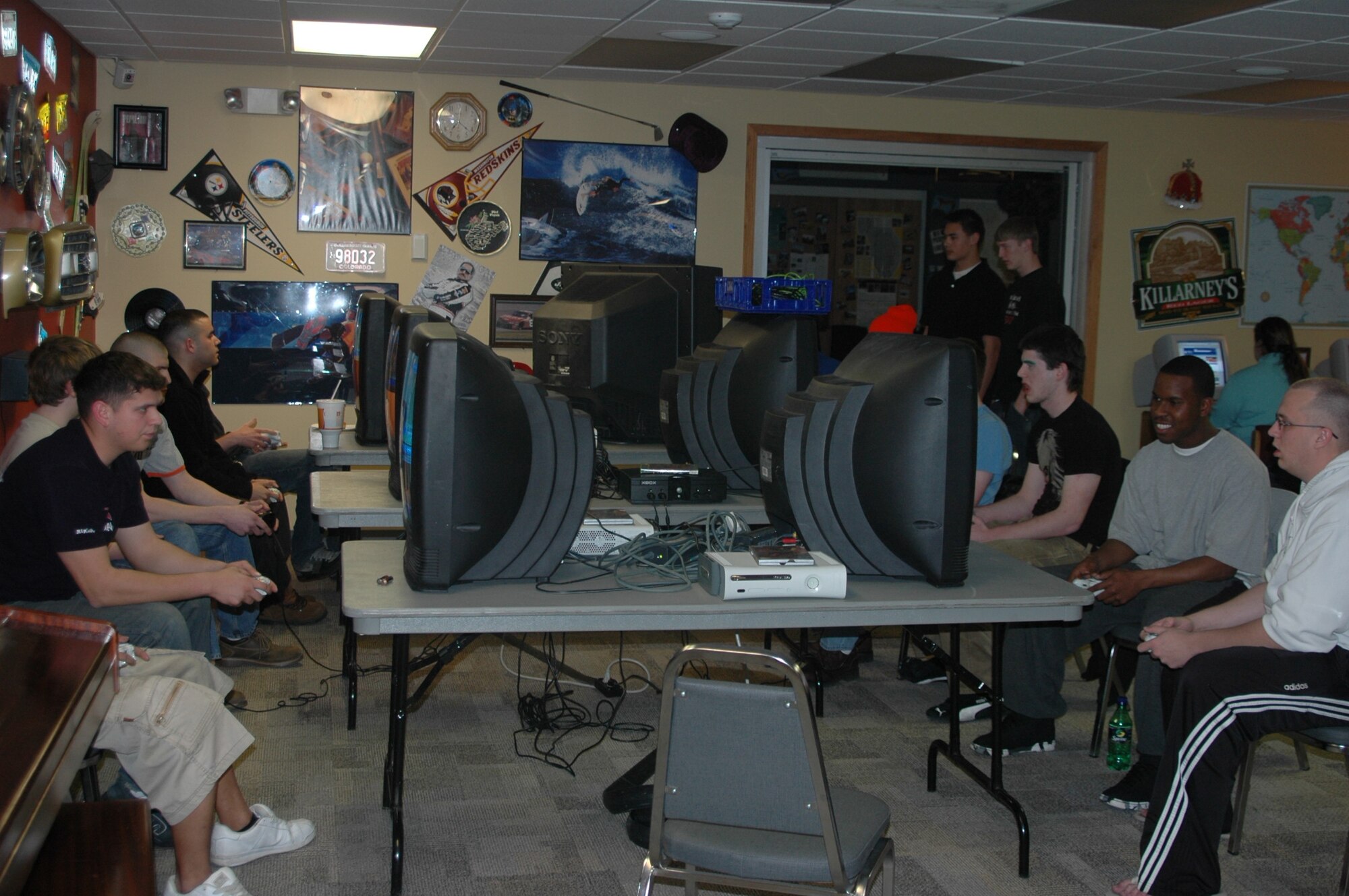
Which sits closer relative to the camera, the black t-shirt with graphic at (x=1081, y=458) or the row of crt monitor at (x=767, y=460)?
the row of crt monitor at (x=767, y=460)

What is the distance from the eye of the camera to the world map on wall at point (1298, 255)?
7.35 m

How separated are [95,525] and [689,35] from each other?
3.36 m

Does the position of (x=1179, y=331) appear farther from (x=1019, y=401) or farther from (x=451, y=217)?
(x=451, y=217)

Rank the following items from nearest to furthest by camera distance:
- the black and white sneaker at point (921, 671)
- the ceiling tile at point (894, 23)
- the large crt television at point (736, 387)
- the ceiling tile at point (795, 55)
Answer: the large crt television at point (736, 387), the black and white sneaker at point (921, 671), the ceiling tile at point (894, 23), the ceiling tile at point (795, 55)

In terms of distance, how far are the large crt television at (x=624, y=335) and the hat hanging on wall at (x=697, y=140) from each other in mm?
2421

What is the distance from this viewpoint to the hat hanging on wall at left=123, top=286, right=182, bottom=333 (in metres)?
5.62

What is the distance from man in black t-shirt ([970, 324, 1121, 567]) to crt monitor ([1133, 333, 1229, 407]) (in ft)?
11.8

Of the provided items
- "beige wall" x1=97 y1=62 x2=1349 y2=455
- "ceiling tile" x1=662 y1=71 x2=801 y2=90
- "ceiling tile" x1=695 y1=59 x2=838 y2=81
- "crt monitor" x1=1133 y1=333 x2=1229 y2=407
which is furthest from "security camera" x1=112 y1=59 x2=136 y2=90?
"crt monitor" x1=1133 y1=333 x2=1229 y2=407

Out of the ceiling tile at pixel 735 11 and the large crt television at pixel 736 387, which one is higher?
the ceiling tile at pixel 735 11

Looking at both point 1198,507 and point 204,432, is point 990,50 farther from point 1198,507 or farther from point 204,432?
point 204,432

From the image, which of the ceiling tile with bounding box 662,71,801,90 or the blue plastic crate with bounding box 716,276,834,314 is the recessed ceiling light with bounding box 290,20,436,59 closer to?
the ceiling tile with bounding box 662,71,801,90

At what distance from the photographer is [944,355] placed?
2494mm

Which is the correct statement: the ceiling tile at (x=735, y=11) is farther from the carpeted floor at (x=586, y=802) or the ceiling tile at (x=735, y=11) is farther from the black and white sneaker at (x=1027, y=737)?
the black and white sneaker at (x=1027, y=737)

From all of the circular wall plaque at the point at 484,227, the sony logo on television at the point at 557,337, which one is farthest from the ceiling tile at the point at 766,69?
the sony logo on television at the point at 557,337
